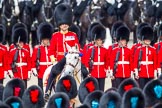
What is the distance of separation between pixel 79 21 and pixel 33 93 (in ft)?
29.8

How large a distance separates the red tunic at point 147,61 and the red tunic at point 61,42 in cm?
108

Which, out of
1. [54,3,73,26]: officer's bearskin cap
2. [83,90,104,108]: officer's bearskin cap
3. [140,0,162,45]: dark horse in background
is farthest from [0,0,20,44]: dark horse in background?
[83,90,104,108]: officer's bearskin cap

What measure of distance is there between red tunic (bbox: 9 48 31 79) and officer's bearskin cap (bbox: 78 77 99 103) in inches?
73.9

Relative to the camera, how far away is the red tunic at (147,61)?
11273 mm

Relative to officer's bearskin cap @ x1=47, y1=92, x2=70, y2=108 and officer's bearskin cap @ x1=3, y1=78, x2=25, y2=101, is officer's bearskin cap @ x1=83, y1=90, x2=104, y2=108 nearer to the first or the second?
officer's bearskin cap @ x1=47, y1=92, x2=70, y2=108

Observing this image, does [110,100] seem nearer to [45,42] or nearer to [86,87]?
[86,87]

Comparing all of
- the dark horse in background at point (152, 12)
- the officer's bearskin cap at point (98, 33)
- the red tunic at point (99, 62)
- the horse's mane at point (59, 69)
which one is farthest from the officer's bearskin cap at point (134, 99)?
the dark horse in background at point (152, 12)

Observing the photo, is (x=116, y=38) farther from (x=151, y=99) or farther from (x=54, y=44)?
(x=151, y=99)

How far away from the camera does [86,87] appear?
31.7ft

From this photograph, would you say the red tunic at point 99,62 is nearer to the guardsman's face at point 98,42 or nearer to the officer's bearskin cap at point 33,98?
the guardsman's face at point 98,42

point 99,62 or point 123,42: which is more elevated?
point 123,42

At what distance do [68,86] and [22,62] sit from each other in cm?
223

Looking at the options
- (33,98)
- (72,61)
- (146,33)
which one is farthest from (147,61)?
(33,98)

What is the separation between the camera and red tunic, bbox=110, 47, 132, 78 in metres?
11.4
